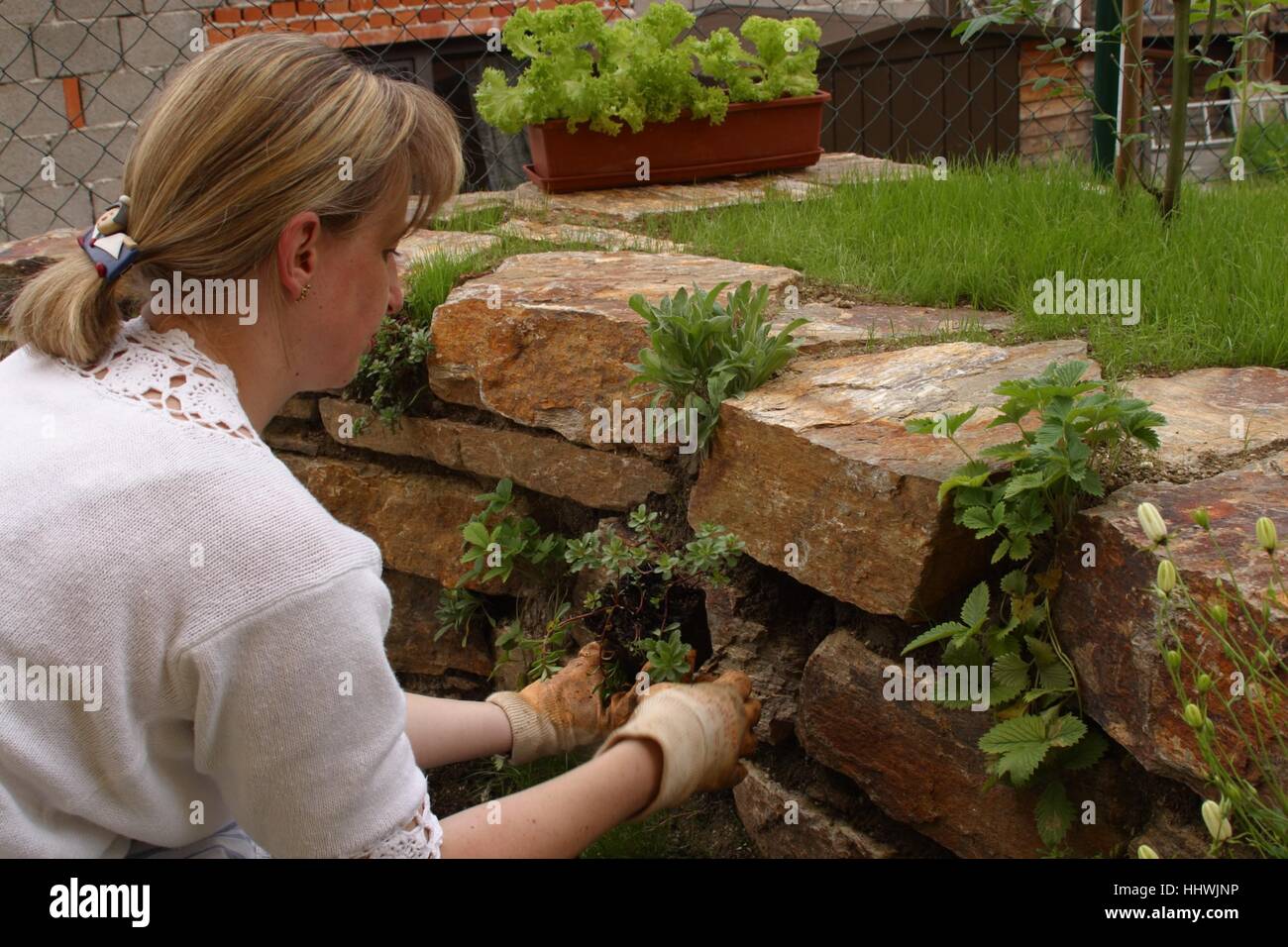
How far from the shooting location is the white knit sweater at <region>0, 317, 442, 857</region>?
4.56ft

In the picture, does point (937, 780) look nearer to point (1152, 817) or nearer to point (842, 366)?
point (1152, 817)

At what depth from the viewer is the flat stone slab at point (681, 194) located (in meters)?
4.04

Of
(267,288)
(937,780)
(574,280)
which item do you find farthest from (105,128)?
(937,780)

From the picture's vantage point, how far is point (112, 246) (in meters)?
1.62

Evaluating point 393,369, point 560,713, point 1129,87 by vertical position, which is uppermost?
point 1129,87

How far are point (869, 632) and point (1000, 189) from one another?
1820 millimetres

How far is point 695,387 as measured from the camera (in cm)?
243

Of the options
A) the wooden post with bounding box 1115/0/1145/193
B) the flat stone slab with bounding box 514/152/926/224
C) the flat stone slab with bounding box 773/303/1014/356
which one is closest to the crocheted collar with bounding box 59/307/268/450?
the flat stone slab with bounding box 773/303/1014/356

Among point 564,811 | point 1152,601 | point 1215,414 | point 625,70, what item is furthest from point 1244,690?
point 625,70

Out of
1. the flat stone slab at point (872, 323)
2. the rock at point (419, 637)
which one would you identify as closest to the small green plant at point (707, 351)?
the flat stone slab at point (872, 323)

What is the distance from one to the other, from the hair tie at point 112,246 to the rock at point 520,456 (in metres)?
1.27

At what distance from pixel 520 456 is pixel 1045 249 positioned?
134cm

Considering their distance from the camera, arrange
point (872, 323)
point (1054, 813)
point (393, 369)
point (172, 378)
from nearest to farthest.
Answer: point (172, 378)
point (1054, 813)
point (872, 323)
point (393, 369)

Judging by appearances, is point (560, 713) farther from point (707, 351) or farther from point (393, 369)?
point (393, 369)
